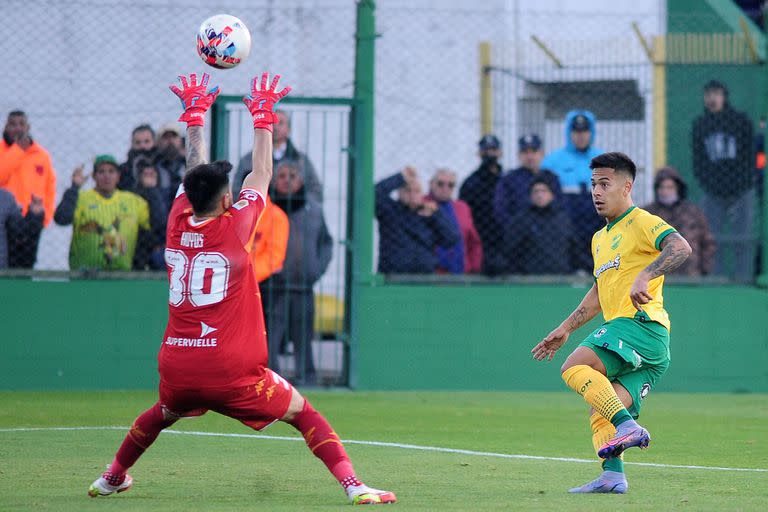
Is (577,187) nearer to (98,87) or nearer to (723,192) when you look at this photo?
(723,192)

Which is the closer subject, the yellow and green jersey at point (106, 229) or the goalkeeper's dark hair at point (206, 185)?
the goalkeeper's dark hair at point (206, 185)

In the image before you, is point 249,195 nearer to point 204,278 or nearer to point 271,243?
point 204,278

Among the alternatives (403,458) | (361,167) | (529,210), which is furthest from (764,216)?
(403,458)

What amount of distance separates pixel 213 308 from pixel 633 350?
2.43 metres

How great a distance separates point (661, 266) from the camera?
7215mm

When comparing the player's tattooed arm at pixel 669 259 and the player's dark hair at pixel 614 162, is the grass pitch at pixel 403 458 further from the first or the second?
the player's dark hair at pixel 614 162

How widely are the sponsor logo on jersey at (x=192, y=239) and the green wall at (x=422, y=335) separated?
728cm

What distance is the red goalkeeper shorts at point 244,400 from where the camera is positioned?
659 centimetres

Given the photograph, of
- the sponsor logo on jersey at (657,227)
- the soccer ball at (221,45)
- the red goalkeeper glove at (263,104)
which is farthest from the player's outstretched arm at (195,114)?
the sponsor logo on jersey at (657,227)

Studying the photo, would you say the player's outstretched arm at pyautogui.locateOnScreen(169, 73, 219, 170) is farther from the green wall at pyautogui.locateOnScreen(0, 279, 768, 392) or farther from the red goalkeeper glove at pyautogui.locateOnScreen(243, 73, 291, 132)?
the green wall at pyautogui.locateOnScreen(0, 279, 768, 392)

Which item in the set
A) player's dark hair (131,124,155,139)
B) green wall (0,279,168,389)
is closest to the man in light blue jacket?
player's dark hair (131,124,155,139)

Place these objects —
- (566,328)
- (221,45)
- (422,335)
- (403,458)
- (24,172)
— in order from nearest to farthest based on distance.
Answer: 1. (566,328)
2. (221,45)
3. (403,458)
4. (24,172)
5. (422,335)

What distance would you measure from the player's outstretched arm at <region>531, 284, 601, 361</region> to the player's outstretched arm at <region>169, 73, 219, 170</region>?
2.25 metres

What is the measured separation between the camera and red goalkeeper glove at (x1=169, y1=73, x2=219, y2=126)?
7203 mm
